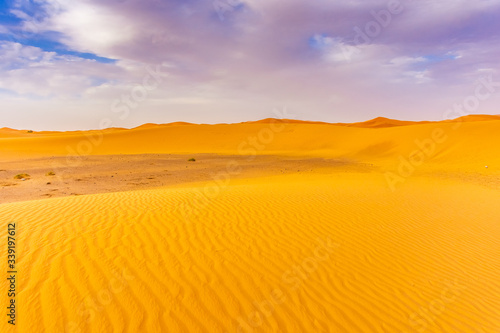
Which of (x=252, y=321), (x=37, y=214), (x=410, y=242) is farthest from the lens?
(x=37, y=214)

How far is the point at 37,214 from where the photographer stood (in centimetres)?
675

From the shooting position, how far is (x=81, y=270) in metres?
4.23

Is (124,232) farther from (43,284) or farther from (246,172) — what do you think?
(246,172)

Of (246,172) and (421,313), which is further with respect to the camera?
(246,172)

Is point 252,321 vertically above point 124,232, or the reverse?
point 124,232

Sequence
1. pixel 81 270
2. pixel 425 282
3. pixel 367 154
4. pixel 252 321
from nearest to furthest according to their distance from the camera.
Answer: pixel 252 321 → pixel 81 270 → pixel 425 282 → pixel 367 154

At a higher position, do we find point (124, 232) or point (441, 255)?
point (124, 232)

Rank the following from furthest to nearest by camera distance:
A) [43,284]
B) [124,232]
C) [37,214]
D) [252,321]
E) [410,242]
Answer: [37,214], [410,242], [124,232], [43,284], [252,321]

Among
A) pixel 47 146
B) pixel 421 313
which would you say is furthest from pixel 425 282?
pixel 47 146

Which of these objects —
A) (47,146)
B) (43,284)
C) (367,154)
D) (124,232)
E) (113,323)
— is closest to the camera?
(113,323)

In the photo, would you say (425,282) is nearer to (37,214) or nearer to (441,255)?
(441,255)

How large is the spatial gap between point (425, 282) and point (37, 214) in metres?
8.23

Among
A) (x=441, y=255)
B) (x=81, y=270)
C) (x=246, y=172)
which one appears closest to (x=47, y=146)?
(x=246, y=172)

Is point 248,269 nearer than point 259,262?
Yes
